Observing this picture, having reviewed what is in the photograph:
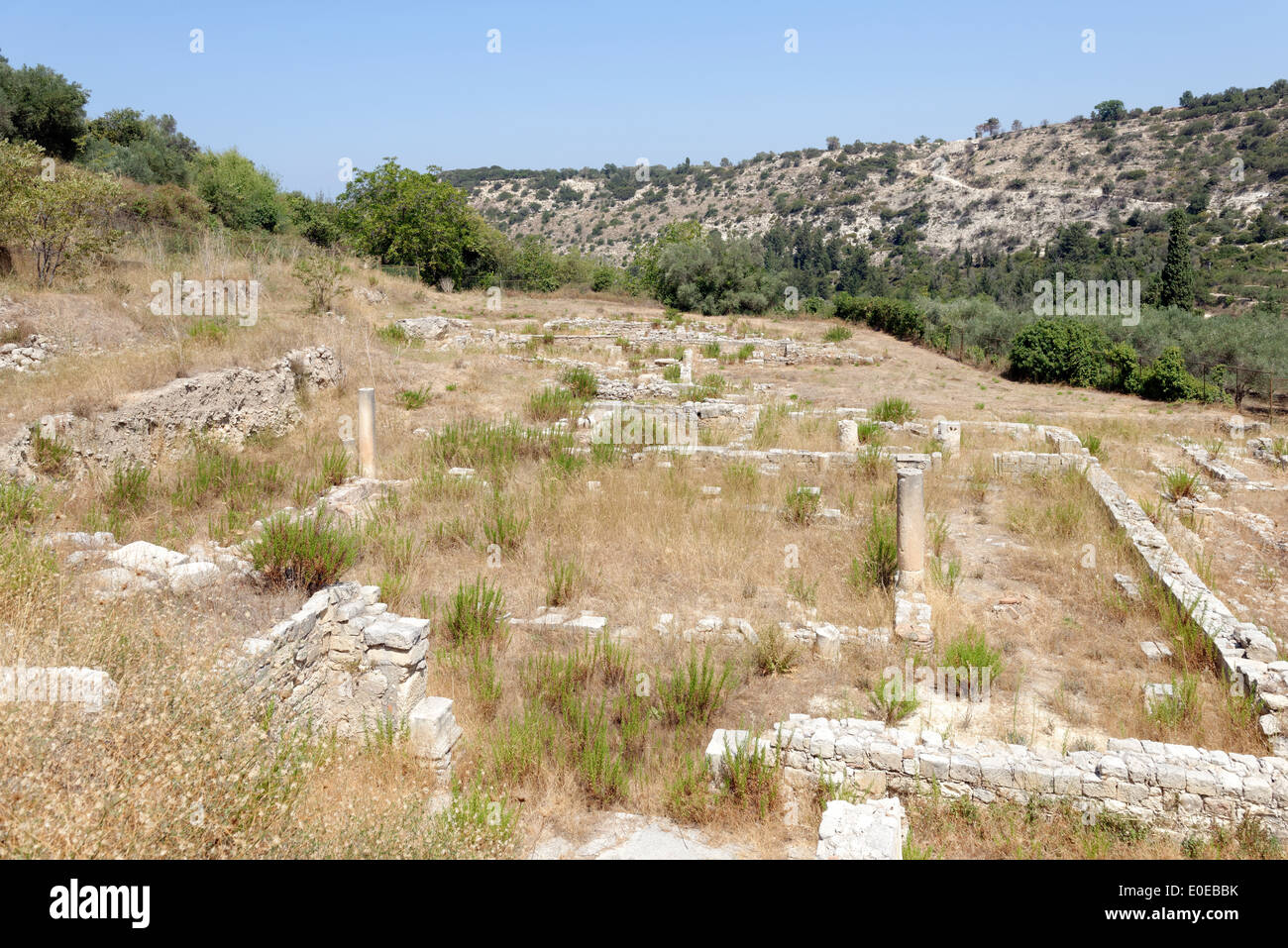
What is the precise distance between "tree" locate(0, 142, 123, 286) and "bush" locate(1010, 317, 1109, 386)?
23.2 meters

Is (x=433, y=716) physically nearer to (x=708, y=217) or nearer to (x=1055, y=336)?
(x=1055, y=336)

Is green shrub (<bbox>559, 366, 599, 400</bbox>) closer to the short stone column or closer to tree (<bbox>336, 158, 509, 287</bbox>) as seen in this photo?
the short stone column

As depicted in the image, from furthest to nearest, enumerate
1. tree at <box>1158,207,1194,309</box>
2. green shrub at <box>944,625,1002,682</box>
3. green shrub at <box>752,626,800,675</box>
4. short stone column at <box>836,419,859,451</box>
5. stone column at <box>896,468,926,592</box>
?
tree at <box>1158,207,1194,309</box> < short stone column at <box>836,419,859,451</box> < stone column at <box>896,468,926,592</box> < green shrub at <box>752,626,800,675</box> < green shrub at <box>944,625,1002,682</box>

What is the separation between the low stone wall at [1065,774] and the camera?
15.5ft

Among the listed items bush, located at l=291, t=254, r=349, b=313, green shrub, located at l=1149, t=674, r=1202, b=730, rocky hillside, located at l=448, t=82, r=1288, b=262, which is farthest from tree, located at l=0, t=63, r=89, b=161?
rocky hillside, located at l=448, t=82, r=1288, b=262

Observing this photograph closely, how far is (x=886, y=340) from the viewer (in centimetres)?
2939

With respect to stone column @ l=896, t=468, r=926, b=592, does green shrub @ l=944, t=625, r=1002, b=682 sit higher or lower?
lower

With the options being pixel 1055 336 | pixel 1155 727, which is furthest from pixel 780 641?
pixel 1055 336

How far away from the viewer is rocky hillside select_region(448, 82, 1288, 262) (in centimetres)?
5953

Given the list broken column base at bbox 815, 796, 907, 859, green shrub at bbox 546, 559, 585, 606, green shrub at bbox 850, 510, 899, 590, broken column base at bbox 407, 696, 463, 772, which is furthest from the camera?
green shrub at bbox 850, 510, 899, 590

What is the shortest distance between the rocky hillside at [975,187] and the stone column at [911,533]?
5365 centimetres

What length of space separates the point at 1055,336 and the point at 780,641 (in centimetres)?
1955

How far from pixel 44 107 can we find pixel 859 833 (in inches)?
1391

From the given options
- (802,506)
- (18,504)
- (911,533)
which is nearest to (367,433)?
(18,504)
